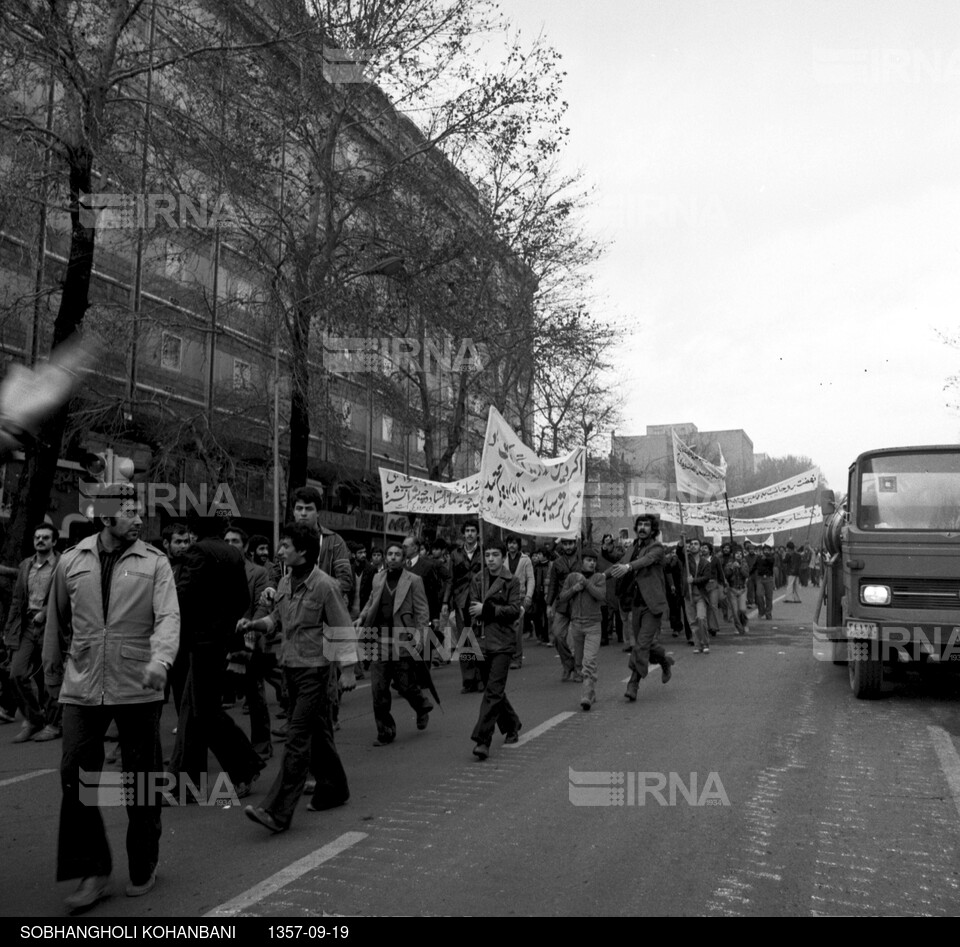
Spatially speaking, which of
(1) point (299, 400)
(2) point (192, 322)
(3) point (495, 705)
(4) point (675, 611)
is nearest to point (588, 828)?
(3) point (495, 705)

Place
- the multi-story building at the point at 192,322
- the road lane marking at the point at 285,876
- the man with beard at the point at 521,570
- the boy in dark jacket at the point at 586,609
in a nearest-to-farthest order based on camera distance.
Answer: the road lane marking at the point at 285,876, the boy in dark jacket at the point at 586,609, the man with beard at the point at 521,570, the multi-story building at the point at 192,322

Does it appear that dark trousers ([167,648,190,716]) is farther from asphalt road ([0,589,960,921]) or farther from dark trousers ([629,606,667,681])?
dark trousers ([629,606,667,681])

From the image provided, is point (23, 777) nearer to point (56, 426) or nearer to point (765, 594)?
point (56, 426)

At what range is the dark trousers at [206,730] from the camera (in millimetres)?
6359

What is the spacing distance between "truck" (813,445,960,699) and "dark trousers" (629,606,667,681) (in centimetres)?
188

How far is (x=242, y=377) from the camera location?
69.5ft

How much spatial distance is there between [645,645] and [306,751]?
18.3ft

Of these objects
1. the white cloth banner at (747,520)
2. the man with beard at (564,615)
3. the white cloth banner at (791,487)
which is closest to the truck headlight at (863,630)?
the man with beard at (564,615)

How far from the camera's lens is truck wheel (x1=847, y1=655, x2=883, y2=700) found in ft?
32.9

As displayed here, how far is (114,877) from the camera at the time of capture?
4805mm

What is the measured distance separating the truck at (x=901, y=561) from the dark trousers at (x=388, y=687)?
4296 mm

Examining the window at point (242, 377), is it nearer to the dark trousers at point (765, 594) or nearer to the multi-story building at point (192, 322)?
the multi-story building at point (192, 322)

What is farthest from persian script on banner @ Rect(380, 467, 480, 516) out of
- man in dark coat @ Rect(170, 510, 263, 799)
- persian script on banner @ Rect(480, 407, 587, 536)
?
man in dark coat @ Rect(170, 510, 263, 799)
